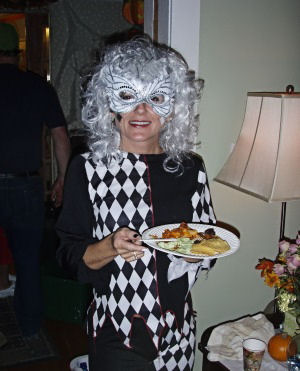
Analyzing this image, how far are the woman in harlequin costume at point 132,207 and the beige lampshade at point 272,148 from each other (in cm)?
24

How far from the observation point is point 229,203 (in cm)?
187

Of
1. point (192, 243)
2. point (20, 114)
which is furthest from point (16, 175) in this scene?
point (192, 243)

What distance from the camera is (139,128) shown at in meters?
1.34

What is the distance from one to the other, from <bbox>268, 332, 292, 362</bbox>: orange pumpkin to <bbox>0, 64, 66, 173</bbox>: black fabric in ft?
4.76

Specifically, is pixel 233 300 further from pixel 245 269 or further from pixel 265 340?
pixel 265 340

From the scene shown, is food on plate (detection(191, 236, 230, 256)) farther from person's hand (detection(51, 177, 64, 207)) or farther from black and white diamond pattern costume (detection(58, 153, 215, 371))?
person's hand (detection(51, 177, 64, 207))

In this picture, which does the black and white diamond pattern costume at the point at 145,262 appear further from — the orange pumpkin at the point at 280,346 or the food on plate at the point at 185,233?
the orange pumpkin at the point at 280,346

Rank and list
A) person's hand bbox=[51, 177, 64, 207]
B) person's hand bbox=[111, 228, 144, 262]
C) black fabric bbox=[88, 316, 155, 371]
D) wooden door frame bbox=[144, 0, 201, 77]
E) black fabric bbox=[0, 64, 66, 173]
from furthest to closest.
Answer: person's hand bbox=[51, 177, 64, 207] < black fabric bbox=[0, 64, 66, 173] < wooden door frame bbox=[144, 0, 201, 77] < black fabric bbox=[88, 316, 155, 371] < person's hand bbox=[111, 228, 144, 262]

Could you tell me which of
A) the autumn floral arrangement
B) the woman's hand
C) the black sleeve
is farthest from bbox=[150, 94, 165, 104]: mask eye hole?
the autumn floral arrangement

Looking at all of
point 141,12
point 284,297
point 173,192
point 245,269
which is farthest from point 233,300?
point 141,12

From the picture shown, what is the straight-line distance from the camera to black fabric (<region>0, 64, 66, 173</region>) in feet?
7.58

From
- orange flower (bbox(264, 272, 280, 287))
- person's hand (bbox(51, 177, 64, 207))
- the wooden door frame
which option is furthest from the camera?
person's hand (bbox(51, 177, 64, 207))

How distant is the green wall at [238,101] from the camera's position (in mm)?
1730

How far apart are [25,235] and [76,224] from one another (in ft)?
3.87
